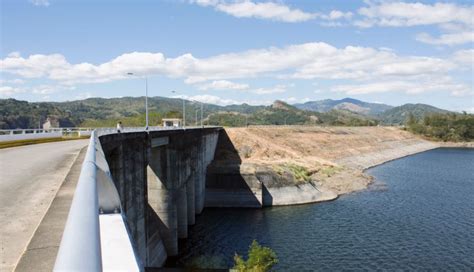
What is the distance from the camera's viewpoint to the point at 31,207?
454 inches

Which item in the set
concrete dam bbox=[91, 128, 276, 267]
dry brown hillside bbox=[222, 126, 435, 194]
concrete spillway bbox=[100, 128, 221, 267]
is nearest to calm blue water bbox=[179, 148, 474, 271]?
concrete dam bbox=[91, 128, 276, 267]

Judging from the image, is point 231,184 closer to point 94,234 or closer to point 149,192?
point 149,192

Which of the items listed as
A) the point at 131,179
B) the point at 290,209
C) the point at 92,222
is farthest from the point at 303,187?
the point at 92,222

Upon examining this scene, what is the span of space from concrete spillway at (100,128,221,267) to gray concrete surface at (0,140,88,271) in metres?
3.43

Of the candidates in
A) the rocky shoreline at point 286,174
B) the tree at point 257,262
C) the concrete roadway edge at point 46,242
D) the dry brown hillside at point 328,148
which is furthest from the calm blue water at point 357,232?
the concrete roadway edge at point 46,242

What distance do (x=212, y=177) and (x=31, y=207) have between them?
57132 mm

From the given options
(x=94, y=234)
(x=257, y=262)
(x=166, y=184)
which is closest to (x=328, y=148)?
(x=166, y=184)

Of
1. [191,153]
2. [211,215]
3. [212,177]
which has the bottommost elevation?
[211,215]

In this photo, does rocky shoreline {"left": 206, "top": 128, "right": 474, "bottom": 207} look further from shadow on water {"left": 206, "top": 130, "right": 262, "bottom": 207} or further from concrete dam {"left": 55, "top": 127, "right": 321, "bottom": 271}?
concrete dam {"left": 55, "top": 127, "right": 321, "bottom": 271}

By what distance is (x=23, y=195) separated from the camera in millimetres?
13336

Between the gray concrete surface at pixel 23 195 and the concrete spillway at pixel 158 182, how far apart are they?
343cm

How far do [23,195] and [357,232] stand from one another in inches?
1738

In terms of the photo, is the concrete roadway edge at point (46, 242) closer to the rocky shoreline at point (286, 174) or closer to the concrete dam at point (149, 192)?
the concrete dam at point (149, 192)

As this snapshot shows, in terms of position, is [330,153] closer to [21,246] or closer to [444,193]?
[444,193]
